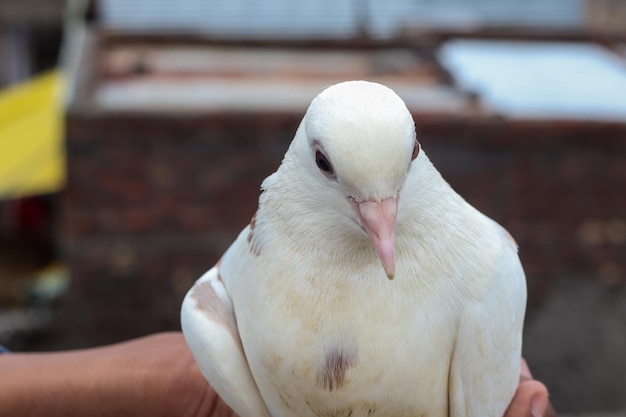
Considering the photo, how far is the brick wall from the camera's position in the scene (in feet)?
13.1

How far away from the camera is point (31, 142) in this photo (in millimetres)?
6109

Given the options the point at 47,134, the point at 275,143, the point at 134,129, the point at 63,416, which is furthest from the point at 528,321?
the point at 47,134

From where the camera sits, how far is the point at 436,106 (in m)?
4.11

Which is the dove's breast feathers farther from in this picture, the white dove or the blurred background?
the blurred background

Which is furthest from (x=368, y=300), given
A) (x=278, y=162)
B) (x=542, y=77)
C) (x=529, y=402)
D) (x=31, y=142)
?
(x=31, y=142)

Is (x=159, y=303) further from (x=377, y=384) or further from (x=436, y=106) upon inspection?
(x=377, y=384)

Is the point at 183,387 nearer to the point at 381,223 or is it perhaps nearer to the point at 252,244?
the point at 252,244

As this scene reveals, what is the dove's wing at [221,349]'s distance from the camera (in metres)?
1.69

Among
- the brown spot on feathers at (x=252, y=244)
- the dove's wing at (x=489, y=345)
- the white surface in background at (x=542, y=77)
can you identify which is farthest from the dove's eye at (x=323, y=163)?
the white surface in background at (x=542, y=77)

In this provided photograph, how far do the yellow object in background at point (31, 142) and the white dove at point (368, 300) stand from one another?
12.2 ft

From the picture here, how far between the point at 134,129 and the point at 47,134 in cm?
249

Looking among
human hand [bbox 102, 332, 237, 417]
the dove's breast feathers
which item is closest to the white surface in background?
human hand [bbox 102, 332, 237, 417]

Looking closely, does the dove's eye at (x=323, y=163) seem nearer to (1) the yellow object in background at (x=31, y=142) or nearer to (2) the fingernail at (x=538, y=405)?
(2) the fingernail at (x=538, y=405)

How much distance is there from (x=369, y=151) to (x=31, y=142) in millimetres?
5223
